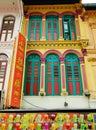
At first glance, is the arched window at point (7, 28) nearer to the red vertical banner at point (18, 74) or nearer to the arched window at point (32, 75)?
the red vertical banner at point (18, 74)

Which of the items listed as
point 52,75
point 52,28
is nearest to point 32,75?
point 52,75

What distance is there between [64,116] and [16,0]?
7.43m

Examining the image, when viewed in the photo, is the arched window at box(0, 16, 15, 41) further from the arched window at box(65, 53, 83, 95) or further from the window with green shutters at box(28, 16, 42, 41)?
the arched window at box(65, 53, 83, 95)

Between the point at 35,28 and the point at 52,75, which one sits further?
the point at 35,28

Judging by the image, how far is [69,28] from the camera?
38.0ft

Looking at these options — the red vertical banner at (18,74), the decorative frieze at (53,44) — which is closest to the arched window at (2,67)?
the red vertical banner at (18,74)

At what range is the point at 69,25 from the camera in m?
11.7

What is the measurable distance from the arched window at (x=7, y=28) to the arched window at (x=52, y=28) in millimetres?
2022

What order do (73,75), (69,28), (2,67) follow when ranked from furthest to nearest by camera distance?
1. (69,28)
2. (73,75)
3. (2,67)

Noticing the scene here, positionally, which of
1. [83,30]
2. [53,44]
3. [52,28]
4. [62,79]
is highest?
[52,28]

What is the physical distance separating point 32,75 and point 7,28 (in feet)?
10.8

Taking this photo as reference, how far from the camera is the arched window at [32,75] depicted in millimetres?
9426

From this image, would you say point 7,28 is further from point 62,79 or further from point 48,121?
point 48,121

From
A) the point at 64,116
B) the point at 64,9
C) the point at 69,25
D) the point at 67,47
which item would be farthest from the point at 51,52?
the point at 64,116
